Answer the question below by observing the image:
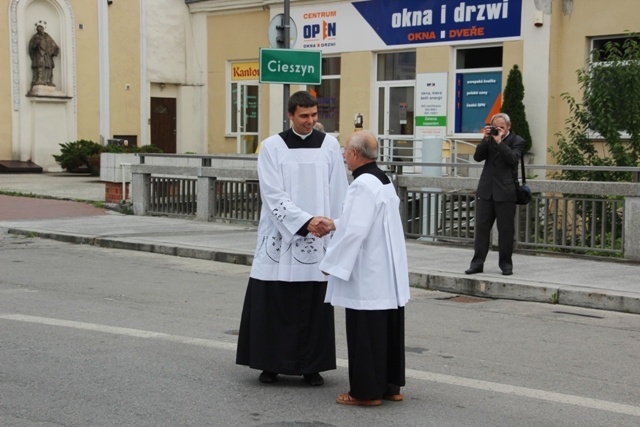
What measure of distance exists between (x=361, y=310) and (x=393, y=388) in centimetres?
56

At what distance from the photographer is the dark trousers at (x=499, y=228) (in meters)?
11.0

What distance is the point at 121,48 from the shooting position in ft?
98.5

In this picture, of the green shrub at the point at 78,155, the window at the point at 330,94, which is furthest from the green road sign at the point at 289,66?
the green shrub at the point at 78,155

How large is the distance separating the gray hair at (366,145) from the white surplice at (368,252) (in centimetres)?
13

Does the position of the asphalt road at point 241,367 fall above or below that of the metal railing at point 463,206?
below

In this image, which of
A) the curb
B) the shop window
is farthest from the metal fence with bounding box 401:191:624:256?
the shop window

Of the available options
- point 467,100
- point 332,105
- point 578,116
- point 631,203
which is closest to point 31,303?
point 631,203

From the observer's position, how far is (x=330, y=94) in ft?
88.1

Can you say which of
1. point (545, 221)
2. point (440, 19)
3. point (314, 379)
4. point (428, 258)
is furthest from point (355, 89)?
point (314, 379)

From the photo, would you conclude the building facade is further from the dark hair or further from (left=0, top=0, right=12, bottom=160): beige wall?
the dark hair

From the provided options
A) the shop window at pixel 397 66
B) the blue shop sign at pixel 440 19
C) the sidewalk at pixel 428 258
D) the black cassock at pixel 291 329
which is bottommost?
the sidewalk at pixel 428 258

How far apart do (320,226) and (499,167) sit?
506 centimetres

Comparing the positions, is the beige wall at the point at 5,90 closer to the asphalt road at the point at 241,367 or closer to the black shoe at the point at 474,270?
the asphalt road at the point at 241,367

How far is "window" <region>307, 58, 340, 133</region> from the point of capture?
2661cm
